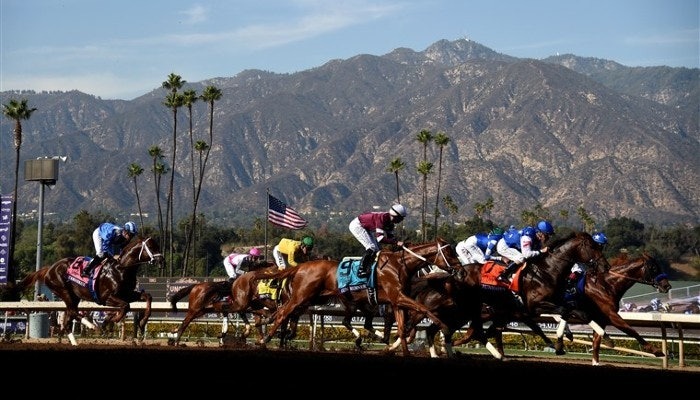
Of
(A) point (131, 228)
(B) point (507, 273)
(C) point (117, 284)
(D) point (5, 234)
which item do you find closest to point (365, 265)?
(B) point (507, 273)

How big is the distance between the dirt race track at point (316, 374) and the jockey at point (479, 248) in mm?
6442

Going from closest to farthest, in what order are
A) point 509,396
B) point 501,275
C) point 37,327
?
point 509,396 → point 501,275 → point 37,327

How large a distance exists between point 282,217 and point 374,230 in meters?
15.9

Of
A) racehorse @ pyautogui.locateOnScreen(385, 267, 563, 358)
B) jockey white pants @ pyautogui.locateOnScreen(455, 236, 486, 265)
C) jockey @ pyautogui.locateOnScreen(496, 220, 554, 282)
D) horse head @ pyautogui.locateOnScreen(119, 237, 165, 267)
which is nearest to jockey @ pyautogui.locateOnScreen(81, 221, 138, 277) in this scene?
horse head @ pyautogui.locateOnScreen(119, 237, 165, 267)

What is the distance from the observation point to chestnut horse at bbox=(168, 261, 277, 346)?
2234 cm

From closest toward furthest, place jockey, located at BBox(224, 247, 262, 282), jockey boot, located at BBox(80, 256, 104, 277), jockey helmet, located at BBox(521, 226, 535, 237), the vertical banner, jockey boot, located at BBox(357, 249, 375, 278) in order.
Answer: jockey boot, located at BBox(357, 249, 375, 278)
jockey helmet, located at BBox(521, 226, 535, 237)
jockey boot, located at BBox(80, 256, 104, 277)
jockey, located at BBox(224, 247, 262, 282)
the vertical banner

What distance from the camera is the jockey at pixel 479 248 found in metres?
20.5

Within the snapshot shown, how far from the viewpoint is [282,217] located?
34.3 metres

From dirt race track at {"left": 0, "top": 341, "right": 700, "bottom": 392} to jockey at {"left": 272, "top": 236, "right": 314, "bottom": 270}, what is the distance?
762 centimetres

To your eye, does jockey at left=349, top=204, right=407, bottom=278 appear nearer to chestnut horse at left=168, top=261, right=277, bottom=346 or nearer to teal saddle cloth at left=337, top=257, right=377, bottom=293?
teal saddle cloth at left=337, top=257, right=377, bottom=293

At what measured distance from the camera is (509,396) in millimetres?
10453

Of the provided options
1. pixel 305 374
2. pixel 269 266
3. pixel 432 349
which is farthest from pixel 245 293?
pixel 305 374

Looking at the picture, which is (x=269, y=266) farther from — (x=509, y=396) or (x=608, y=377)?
(x=509, y=396)

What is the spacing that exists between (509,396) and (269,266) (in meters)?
13.6
